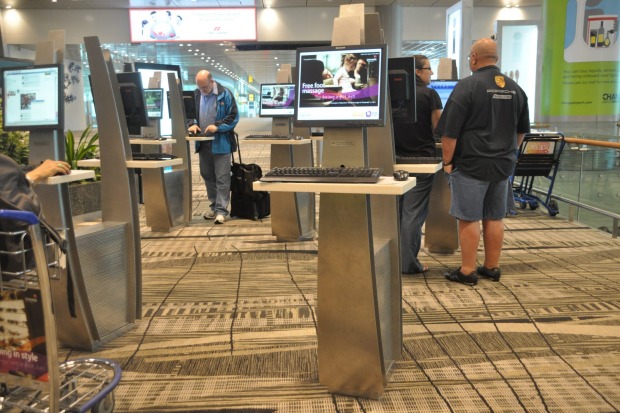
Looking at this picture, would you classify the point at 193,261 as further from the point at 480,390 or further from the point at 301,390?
the point at 480,390

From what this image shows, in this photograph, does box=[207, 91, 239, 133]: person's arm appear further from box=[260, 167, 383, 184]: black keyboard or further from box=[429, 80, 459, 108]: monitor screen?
box=[260, 167, 383, 184]: black keyboard

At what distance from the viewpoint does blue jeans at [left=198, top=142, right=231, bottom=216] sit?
6.41 m

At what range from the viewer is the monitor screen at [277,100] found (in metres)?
6.10

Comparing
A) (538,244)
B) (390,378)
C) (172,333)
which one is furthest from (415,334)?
(538,244)

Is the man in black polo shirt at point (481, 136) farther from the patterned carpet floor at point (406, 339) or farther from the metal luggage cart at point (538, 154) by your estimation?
the metal luggage cart at point (538, 154)

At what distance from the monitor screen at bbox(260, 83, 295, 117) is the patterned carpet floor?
1700mm

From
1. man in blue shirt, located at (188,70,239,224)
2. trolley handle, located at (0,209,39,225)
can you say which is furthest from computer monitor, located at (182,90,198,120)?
trolley handle, located at (0,209,39,225)

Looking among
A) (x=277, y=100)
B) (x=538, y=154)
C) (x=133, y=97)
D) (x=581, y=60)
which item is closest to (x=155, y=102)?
(x=277, y=100)

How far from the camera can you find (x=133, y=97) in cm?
476

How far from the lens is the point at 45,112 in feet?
9.24

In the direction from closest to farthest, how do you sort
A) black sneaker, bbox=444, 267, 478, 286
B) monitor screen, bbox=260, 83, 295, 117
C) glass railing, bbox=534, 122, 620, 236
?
1. black sneaker, bbox=444, 267, 478, 286
2. glass railing, bbox=534, 122, 620, 236
3. monitor screen, bbox=260, 83, 295, 117

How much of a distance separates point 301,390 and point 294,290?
4.75ft

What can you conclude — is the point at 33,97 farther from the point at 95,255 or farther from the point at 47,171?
the point at 95,255

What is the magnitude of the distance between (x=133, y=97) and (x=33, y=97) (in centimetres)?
197
